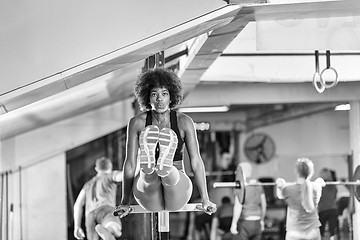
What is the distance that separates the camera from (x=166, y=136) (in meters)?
3.38

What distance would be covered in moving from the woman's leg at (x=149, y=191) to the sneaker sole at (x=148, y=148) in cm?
8

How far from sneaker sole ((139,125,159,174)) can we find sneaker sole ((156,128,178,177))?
3cm

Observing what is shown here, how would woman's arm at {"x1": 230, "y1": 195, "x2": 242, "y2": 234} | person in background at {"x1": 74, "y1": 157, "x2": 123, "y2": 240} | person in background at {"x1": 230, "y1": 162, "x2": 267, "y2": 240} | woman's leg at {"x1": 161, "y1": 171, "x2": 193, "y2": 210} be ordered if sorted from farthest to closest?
1. woman's arm at {"x1": 230, "y1": 195, "x2": 242, "y2": 234}
2. person in background at {"x1": 230, "y1": 162, "x2": 267, "y2": 240}
3. person in background at {"x1": 74, "y1": 157, "x2": 123, "y2": 240}
4. woman's leg at {"x1": 161, "y1": 171, "x2": 193, "y2": 210}

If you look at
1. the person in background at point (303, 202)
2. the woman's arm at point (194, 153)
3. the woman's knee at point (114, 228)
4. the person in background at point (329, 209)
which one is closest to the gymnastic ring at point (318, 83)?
the person in background at point (303, 202)

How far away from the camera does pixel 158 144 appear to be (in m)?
3.41

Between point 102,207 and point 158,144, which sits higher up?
point 102,207

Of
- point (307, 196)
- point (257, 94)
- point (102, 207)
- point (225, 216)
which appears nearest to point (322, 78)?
point (307, 196)

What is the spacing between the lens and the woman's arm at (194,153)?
363 centimetres

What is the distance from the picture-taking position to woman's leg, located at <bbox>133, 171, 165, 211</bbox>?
3.48 metres

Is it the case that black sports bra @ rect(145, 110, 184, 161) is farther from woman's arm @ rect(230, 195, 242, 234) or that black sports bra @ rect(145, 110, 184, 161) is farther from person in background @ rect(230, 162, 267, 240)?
woman's arm @ rect(230, 195, 242, 234)

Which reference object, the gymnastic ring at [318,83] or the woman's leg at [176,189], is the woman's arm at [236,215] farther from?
the woman's leg at [176,189]

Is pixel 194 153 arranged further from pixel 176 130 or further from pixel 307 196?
pixel 307 196

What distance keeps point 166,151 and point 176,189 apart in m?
0.24

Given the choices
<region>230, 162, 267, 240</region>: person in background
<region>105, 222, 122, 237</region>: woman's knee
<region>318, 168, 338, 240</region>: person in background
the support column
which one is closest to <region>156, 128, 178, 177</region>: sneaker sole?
the support column
